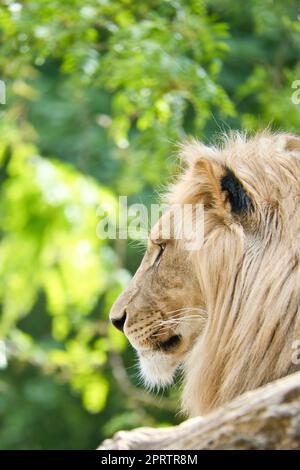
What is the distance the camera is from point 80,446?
34.1ft

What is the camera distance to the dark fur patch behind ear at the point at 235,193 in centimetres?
269

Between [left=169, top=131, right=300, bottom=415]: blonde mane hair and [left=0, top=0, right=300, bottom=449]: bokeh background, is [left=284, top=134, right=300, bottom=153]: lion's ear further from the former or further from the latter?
[left=0, top=0, right=300, bottom=449]: bokeh background

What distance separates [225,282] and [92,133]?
19.5 ft

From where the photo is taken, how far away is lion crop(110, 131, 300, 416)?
2555 millimetres

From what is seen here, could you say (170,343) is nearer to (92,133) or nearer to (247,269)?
(247,269)

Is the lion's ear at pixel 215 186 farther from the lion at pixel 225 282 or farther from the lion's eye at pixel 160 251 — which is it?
the lion's eye at pixel 160 251

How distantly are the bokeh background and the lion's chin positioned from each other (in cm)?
81

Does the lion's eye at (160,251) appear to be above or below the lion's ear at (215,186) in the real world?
below

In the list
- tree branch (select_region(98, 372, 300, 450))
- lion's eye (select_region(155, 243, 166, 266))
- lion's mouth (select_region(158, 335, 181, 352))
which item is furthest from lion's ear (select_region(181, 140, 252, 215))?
tree branch (select_region(98, 372, 300, 450))

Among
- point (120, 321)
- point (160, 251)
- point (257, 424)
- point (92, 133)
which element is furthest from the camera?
point (92, 133)

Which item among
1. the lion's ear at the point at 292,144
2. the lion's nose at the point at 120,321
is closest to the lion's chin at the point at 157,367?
the lion's nose at the point at 120,321

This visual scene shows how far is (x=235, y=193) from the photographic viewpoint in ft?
8.86

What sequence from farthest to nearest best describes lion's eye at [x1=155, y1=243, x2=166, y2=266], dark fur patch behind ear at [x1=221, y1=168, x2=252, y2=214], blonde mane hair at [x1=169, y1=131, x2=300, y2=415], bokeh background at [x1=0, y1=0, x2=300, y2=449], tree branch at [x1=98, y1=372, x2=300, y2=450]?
bokeh background at [x1=0, y1=0, x2=300, y2=449]
lion's eye at [x1=155, y1=243, x2=166, y2=266]
dark fur patch behind ear at [x1=221, y1=168, x2=252, y2=214]
blonde mane hair at [x1=169, y1=131, x2=300, y2=415]
tree branch at [x1=98, y1=372, x2=300, y2=450]

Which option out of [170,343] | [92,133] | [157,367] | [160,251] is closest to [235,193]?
[160,251]
